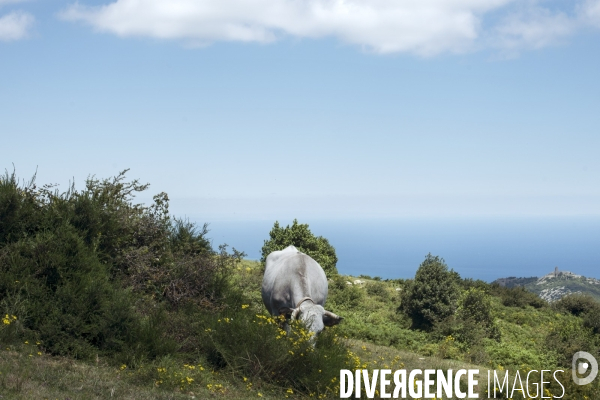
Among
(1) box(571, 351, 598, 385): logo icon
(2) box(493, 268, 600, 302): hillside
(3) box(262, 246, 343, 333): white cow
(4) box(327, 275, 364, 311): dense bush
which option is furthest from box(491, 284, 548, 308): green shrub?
(2) box(493, 268, 600, 302): hillside

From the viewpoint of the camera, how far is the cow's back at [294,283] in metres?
13.0

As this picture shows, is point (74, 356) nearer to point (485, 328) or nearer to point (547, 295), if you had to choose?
point (485, 328)

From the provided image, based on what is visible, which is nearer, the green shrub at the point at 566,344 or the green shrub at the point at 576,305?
the green shrub at the point at 566,344

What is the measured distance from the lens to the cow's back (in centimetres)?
1299

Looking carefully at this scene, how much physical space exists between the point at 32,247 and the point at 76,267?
1.04 m

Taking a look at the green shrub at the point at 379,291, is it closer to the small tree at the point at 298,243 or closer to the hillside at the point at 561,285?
the small tree at the point at 298,243

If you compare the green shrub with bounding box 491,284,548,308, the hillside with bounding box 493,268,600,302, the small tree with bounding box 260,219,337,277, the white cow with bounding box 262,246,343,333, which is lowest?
the hillside with bounding box 493,268,600,302

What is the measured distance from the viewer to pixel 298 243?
31406 millimetres

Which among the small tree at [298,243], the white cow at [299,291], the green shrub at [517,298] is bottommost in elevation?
the green shrub at [517,298]

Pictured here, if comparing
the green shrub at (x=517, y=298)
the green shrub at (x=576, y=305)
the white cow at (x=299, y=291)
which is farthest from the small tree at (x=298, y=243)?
the white cow at (x=299, y=291)

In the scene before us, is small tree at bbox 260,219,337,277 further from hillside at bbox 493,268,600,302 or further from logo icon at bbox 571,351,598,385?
hillside at bbox 493,268,600,302

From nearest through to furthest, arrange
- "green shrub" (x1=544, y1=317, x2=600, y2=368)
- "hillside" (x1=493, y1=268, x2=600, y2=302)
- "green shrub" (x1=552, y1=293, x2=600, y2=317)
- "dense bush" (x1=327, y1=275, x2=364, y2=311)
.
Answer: "green shrub" (x1=544, y1=317, x2=600, y2=368)
"dense bush" (x1=327, y1=275, x2=364, y2=311)
"green shrub" (x1=552, y1=293, x2=600, y2=317)
"hillside" (x1=493, y1=268, x2=600, y2=302)

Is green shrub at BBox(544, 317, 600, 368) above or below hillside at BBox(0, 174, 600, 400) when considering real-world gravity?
below

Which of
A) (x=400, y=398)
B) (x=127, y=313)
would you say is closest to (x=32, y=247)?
(x=127, y=313)
